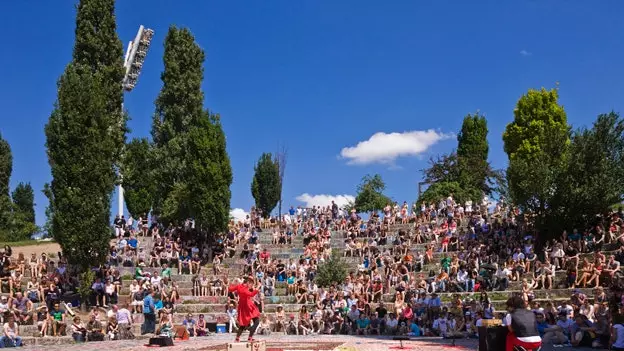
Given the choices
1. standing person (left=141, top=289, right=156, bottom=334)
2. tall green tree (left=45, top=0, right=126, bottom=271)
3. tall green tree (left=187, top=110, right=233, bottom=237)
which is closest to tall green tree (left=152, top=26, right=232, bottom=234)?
tall green tree (left=187, top=110, right=233, bottom=237)

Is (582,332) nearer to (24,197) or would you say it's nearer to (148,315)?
(148,315)

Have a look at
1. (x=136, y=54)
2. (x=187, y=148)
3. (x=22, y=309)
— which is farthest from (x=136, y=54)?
(x=22, y=309)

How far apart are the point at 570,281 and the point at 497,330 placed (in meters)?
13.8

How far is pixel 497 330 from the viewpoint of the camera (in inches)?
380

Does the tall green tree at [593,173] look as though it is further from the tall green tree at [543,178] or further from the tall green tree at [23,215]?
the tall green tree at [23,215]

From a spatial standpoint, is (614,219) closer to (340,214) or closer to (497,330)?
(340,214)

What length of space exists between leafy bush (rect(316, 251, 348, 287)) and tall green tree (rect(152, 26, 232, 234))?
746 cm

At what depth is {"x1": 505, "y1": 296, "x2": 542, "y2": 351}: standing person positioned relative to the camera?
27.6 feet

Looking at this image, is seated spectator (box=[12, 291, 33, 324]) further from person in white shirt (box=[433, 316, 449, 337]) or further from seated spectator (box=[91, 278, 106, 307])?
person in white shirt (box=[433, 316, 449, 337])

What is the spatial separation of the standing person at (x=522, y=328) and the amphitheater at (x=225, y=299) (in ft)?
24.8

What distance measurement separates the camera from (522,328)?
8.42m

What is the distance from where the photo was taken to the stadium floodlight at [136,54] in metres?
41.6

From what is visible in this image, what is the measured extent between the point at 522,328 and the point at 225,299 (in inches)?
758

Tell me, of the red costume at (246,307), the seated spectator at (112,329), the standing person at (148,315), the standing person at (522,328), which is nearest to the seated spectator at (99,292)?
the standing person at (148,315)
